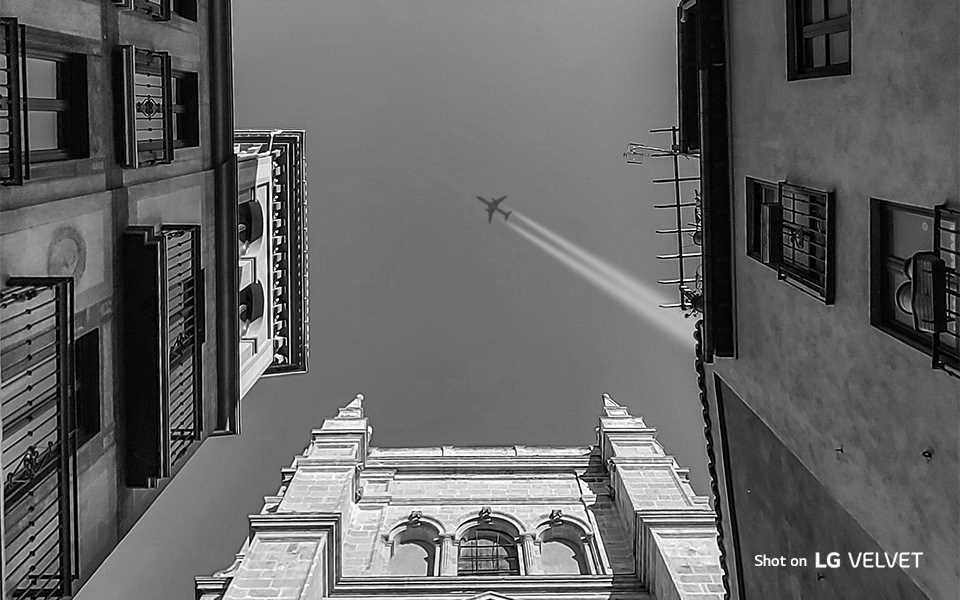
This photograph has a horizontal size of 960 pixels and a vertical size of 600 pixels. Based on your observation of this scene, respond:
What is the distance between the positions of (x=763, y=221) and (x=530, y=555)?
19538 millimetres

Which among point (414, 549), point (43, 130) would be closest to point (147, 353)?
point (43, 130)

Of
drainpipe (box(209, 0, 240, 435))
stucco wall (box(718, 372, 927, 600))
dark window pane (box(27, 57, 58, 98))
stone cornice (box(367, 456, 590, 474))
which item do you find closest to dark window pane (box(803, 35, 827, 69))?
stucco wall (box(718, 372, 927, 600))

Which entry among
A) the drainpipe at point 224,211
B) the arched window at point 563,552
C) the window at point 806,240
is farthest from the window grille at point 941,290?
the arched window at point 563,552

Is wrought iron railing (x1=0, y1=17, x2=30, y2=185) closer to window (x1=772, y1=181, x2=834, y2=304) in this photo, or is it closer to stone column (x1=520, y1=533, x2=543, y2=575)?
window (x1=772, y1=181, x2=834, y2=304)

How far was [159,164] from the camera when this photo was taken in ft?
45.5

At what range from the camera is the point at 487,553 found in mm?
29828

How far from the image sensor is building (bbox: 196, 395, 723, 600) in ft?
78.7

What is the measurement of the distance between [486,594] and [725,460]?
37.7 feet

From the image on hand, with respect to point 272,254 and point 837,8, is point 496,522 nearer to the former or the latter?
point 272,254

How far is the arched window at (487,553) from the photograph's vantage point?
28.9 meters

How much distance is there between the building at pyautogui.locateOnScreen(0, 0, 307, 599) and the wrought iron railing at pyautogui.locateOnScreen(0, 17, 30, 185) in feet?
0.06

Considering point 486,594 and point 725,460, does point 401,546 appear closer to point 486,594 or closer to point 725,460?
point 486,594

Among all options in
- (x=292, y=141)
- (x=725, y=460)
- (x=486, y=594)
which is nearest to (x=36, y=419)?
(x=725, y=460)

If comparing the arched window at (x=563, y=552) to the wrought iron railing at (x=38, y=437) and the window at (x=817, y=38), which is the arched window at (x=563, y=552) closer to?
the wrought iron railing at (x=38, y=437)
